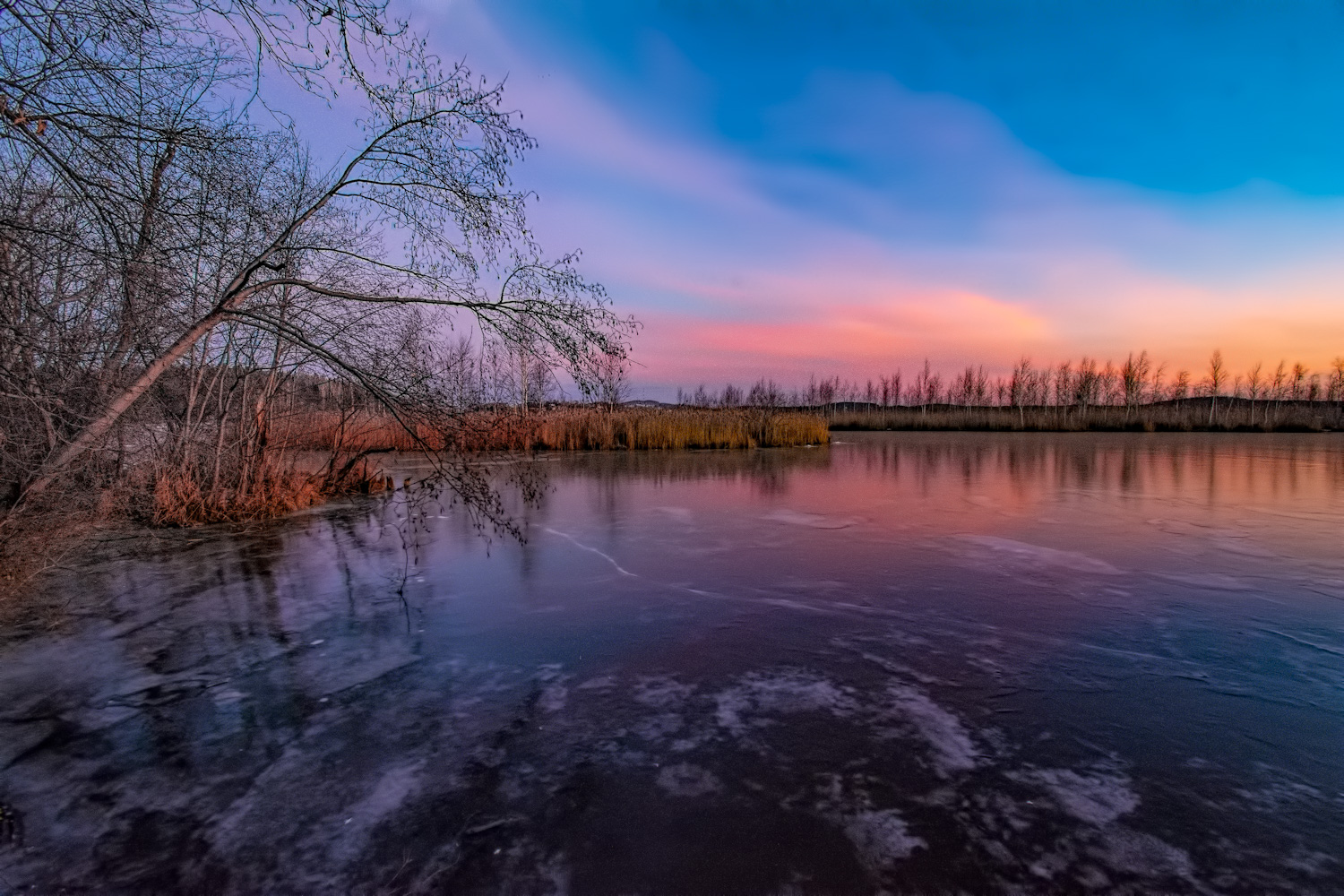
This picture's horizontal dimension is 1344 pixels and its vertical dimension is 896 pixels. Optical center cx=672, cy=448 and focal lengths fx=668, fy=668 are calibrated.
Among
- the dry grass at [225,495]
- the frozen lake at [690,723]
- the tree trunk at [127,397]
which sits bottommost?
the frozen lake at [690,723]

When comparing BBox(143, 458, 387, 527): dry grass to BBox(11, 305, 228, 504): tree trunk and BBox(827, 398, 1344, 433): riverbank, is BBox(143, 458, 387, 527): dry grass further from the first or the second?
BBox(827, 398, 1344, 433): riverbank

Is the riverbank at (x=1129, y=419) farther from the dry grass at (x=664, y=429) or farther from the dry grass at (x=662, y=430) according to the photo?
the dry grass at (x=664, y=429)

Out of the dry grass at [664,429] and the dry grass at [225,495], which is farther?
the dry grass at [664,429]

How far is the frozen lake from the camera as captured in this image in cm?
228

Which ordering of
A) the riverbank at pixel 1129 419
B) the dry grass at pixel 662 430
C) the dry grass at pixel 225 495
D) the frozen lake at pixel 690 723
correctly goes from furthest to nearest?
the riverbank at pixel 1129 419
the dry grass at pixel 662 430
the dry grass at pixel 225 495
the frozen lake at pixel 690 723

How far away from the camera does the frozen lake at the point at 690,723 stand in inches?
89.7

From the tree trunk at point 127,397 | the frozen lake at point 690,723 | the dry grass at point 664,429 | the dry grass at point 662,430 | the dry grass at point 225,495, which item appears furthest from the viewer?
the dry grass at point 664,429

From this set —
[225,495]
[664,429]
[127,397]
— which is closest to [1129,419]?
[664,429]

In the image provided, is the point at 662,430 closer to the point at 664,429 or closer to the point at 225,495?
the point at 664,429

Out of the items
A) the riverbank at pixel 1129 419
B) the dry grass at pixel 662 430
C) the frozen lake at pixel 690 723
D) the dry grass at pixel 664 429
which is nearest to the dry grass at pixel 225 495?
the frozen lake at pixel 690 723

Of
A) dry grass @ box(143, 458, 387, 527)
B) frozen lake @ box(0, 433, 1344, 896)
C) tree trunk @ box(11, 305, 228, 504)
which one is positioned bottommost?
frozen lake @ box(0, 433, 1344, 896)

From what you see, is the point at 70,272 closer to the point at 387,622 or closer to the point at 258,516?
the point at 387,622

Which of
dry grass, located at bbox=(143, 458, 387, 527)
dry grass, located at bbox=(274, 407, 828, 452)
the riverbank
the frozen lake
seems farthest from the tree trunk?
the riverbank

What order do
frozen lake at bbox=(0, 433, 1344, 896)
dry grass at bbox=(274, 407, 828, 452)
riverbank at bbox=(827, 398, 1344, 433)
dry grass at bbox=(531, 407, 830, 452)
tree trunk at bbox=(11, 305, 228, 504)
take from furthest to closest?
1. riverbank at bbox=(827, 398, 1344, 433)
2. dry grass at bbox=(531, 407, 830, 452)
3. dry grass at bbox=(274, 407, 828, 452)
4. tree trunk at bbox=(11, 305, 228, 504)
5. frozen lake at bbox=(0, 433, 1344, 896)
